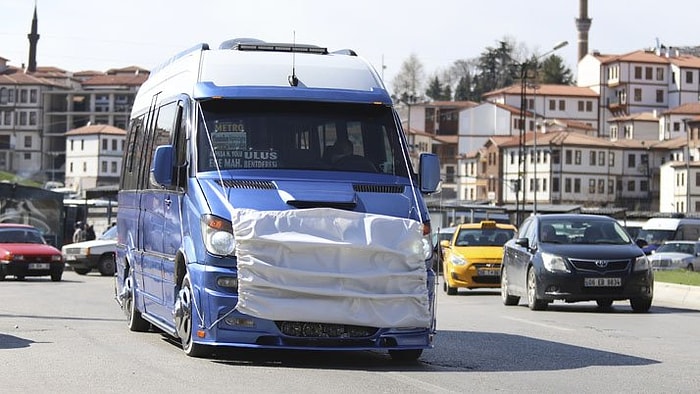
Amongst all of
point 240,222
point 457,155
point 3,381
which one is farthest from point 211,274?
point 457,155

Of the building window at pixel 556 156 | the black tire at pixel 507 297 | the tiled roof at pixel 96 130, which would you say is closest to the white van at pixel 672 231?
the black tire at pixel 507 297

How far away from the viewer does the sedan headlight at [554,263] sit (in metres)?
22.0

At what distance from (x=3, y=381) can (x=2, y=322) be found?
7789mm

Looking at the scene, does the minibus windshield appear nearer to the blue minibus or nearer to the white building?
the blue minibus

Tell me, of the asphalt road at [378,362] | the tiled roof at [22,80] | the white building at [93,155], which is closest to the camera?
the asphalt road at [378,362]

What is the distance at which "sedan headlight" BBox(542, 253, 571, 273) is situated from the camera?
2198 centimetres

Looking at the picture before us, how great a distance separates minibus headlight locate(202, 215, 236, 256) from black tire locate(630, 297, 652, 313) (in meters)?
12.1

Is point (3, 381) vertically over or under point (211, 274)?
under

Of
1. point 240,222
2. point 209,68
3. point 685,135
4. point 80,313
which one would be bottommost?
point 80,313

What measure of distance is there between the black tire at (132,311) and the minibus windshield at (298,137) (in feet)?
13.2

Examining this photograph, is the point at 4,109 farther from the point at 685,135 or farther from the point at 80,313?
the point at 80,313

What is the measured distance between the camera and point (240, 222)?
11312 mm

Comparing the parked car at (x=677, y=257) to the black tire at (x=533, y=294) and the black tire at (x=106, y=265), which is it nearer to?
the black tire at (x=106, y=265)

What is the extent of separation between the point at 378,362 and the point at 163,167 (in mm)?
2703
